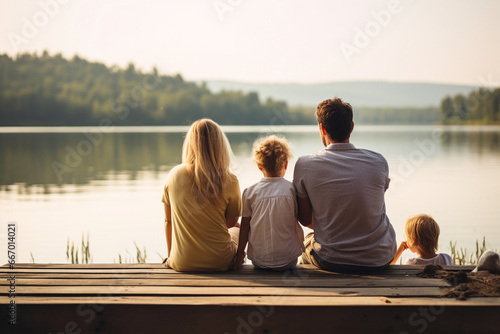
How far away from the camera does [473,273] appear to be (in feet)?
10.5

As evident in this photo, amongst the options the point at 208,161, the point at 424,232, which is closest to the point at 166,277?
the point at 208,161

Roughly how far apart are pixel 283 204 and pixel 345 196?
387 millimetres

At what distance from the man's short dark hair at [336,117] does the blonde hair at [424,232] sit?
0.99 meters

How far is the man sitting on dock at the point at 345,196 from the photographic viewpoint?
10.7 ft

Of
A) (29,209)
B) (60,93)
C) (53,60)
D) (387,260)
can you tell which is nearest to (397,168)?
(29,209)

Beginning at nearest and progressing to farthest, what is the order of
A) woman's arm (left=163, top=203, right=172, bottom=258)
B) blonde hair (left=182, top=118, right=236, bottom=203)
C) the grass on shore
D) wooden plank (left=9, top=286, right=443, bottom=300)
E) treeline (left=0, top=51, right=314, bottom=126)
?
wooden plank (left=9, top=286, right=443, bottom=300), blonde hair (left=182, top=118, right=236, bottom=203), woman's arm (left=163, top=203, right=172, bottom=258), the grass on shore, treeline (left=0, top=51, right=314, bottom=126)

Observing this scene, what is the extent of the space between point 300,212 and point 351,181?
1.42 feet

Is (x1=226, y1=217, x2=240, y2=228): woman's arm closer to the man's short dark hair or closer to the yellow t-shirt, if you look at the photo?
the yellow t-shirt

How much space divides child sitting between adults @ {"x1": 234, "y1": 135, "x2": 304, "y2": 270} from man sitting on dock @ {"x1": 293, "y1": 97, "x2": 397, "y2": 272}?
0.42ft

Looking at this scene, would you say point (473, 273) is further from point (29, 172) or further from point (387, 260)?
point (29, 172)

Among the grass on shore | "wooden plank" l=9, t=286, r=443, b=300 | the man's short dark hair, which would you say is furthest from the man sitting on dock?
the grass on shore

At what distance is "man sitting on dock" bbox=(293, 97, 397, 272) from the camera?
325 cm
